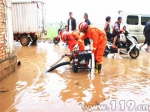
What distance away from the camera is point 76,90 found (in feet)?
14.9

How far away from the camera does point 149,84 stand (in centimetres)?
495

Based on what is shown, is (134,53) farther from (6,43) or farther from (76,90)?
(6,43)

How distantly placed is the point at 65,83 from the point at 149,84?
6.77 feet

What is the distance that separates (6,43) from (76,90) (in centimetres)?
265

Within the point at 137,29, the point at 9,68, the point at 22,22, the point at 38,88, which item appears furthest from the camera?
the point at 22,22

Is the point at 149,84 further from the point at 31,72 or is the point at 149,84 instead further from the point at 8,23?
the point at 8,23

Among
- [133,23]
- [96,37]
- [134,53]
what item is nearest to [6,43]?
[96,37]

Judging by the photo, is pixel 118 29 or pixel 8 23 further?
pixel 118 29

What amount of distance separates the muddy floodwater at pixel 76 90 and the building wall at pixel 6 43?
0.24 meters

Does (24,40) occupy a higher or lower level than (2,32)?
lower

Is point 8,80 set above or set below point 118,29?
below

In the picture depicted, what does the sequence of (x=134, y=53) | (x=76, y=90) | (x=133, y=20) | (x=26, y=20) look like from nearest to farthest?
1. (x=76, y=90)
2. (x=134, y=53)
3. (x=133, y=20)
4. (x=26, y=20)

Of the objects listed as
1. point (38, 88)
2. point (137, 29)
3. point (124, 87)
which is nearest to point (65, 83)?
point (38, 88)

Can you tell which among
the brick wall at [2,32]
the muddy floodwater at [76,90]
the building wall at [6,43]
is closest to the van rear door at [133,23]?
the muddy floodwater at [76,90]
